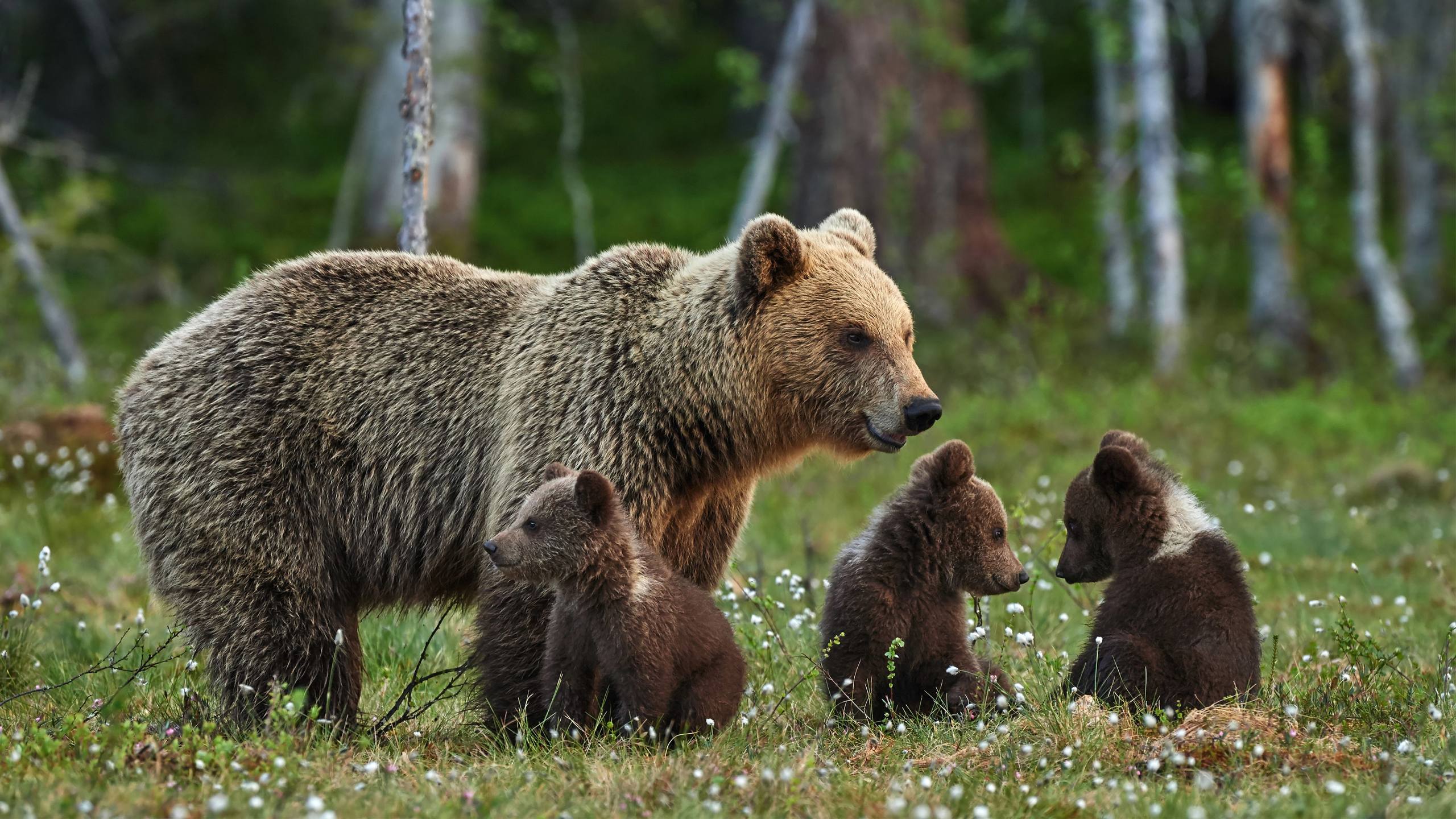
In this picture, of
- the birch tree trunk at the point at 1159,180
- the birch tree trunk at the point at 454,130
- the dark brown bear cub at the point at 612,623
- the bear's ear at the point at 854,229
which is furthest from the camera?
the birch tree trunk at the point at 454,130

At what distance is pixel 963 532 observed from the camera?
5477mm

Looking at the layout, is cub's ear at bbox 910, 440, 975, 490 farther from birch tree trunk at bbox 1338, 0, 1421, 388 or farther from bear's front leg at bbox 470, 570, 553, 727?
birch tree trunk at bbox 1338, 0, 1421, 388

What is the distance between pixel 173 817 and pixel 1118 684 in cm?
310

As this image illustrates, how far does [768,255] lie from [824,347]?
416 mm

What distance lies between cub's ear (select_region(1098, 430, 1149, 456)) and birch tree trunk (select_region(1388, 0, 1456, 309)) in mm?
16545

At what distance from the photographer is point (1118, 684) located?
511 centimetres

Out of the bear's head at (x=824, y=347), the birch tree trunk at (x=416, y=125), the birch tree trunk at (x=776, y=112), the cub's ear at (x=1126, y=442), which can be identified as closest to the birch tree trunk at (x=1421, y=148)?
the birch tree trunk at (x=776, y=112)

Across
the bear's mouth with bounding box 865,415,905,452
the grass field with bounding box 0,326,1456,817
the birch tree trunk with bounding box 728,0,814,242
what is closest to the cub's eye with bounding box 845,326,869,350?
the bear's mouth with bounding box 865,415,905,452

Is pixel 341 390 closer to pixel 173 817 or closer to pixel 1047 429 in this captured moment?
pixel 173 817

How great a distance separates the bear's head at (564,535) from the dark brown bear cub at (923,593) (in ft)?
3.19

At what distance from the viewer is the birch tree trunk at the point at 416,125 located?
7301 mm

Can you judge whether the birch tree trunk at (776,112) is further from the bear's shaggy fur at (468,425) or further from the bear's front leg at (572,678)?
the bear's front leg at (572,678)

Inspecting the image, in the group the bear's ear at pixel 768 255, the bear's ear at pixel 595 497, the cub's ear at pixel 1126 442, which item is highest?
the bear's ear at pixel 768 255

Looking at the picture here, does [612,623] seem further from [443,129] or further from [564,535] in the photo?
[443,129]
